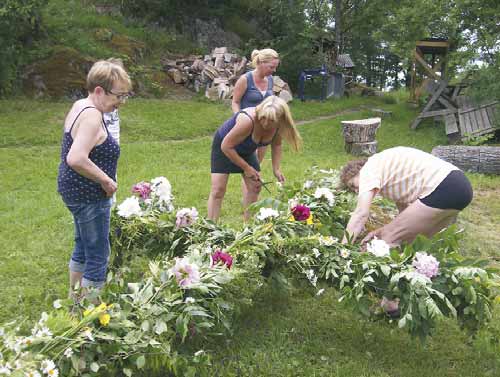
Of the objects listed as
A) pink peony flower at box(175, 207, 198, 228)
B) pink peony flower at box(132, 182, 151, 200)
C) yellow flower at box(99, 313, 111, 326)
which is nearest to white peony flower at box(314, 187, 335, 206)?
pink peony flower at box(175, 207, 198, 228)

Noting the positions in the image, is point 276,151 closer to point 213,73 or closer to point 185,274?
point 185,274

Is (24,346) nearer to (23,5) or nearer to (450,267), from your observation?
(450,267)

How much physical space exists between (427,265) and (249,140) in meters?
1.73

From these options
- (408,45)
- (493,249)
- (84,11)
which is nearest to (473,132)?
(408,45)

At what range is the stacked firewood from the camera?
13508 mm

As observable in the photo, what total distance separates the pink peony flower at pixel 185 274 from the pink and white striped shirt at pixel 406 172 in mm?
1155

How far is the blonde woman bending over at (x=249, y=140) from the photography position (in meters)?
3.57

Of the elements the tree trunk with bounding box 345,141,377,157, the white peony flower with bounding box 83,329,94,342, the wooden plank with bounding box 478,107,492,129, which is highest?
the white peony flower with bounding box 83,329,94,342

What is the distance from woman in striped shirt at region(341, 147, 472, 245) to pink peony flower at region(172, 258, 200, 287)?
997 mm

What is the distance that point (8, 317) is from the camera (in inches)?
131

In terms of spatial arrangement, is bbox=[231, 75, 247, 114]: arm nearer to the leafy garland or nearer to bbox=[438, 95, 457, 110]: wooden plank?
the leafy garland

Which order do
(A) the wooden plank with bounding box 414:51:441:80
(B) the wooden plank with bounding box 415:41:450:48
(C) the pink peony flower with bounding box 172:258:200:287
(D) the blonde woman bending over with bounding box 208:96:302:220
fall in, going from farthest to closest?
(A) the wooden plank with bounding box 414:51:441:80
(B) the wooden plank with bounding box 415:41:450:48
(D) the blonde woman bending over with bounding box 208:96:302:220
(C) the pink peony flower with bounding box 172:258:200:287

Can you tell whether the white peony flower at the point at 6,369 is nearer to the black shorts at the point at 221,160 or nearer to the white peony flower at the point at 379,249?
the white peony flower at the point at 379,249

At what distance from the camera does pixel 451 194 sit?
2914mm
